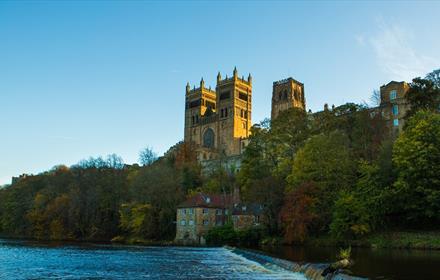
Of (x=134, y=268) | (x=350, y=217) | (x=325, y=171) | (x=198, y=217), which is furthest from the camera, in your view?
(x=198, y=217)

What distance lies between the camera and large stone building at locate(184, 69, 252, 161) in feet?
483

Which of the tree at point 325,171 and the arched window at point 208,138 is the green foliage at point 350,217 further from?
the arched window at point 208,138

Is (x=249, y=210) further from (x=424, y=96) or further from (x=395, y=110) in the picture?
(x=395, y=110)

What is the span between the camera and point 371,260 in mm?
35906

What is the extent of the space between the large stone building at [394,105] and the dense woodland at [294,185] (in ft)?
9.99

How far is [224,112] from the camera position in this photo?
153 meters

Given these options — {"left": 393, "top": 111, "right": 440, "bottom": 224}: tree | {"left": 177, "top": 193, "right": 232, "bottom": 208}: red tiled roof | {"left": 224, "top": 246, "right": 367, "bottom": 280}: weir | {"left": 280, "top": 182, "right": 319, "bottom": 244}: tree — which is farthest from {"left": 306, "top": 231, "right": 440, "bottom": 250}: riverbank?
{"left": 177, "top": 193, "right": 232, "bottom": 208}: red tiled roof

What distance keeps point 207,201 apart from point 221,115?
80460mm

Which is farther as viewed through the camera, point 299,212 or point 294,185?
point 294,185

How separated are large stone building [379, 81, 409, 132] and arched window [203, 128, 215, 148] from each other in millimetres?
77373

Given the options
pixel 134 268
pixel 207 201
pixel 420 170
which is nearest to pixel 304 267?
pixel 134 268

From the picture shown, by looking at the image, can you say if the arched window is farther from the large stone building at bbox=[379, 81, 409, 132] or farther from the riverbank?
the riverbank

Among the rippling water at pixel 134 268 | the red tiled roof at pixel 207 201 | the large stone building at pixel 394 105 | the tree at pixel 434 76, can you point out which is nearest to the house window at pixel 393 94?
the large stone building at pixel 394 105

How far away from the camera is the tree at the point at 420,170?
158 feet
